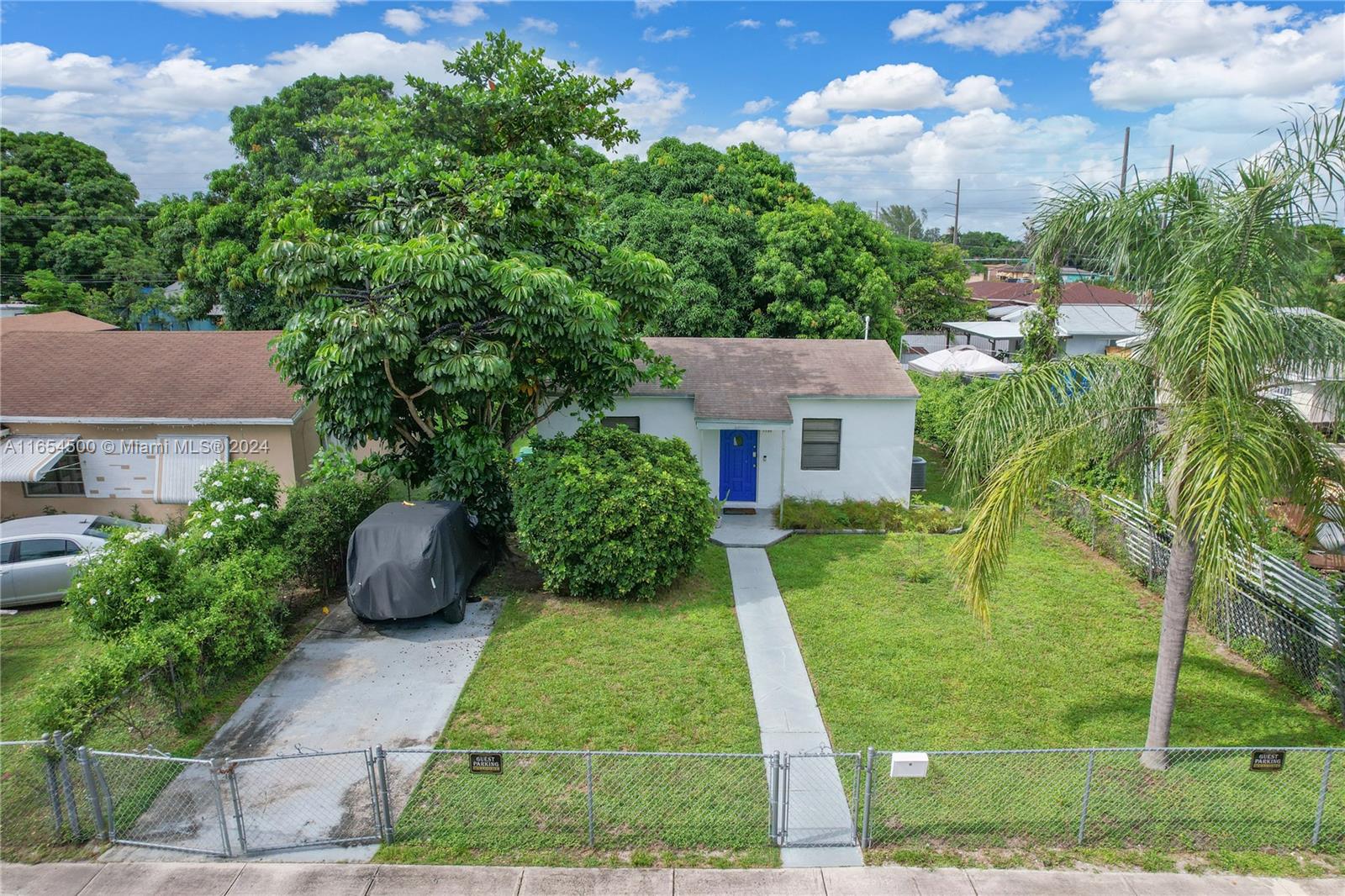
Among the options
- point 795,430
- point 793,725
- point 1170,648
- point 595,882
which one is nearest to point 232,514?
point 595,882

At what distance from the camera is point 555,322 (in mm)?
11820

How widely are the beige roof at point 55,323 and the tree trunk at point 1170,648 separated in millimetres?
28146

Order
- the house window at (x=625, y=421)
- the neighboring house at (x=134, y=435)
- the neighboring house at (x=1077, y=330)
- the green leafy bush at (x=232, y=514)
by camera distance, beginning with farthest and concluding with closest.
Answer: the neighboring house at (x=1077, y=330) < the house window at (x=625, y=421) < the neighboring house at (x=134, y=435) < the green leafy bush at (x=232, y=514)

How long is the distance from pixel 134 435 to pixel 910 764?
15824 mm

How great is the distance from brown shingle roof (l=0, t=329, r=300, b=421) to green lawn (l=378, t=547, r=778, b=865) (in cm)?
773

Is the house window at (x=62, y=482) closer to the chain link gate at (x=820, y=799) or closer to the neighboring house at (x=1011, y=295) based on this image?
the chain link gate at (x=820, y=799)

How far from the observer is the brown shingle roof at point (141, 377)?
1549cm

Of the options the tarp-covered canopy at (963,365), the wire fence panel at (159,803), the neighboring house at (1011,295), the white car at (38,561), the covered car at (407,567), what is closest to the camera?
the wire fence panel at (159,803)

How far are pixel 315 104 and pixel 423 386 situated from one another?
93.1ft

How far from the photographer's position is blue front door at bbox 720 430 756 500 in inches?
656

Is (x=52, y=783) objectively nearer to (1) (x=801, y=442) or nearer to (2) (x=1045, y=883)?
(2) (x=1045, y=883)

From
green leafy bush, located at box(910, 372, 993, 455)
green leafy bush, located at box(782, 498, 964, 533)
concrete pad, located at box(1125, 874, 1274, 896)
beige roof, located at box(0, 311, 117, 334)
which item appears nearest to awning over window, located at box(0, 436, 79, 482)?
beige roof, located at box(0, 311, 117, 334)

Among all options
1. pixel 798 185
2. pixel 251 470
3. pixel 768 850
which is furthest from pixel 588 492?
pixel 798 185

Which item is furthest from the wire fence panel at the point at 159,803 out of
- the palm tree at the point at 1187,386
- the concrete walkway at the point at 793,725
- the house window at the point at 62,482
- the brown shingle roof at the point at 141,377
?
the house window at the point at 62,482
